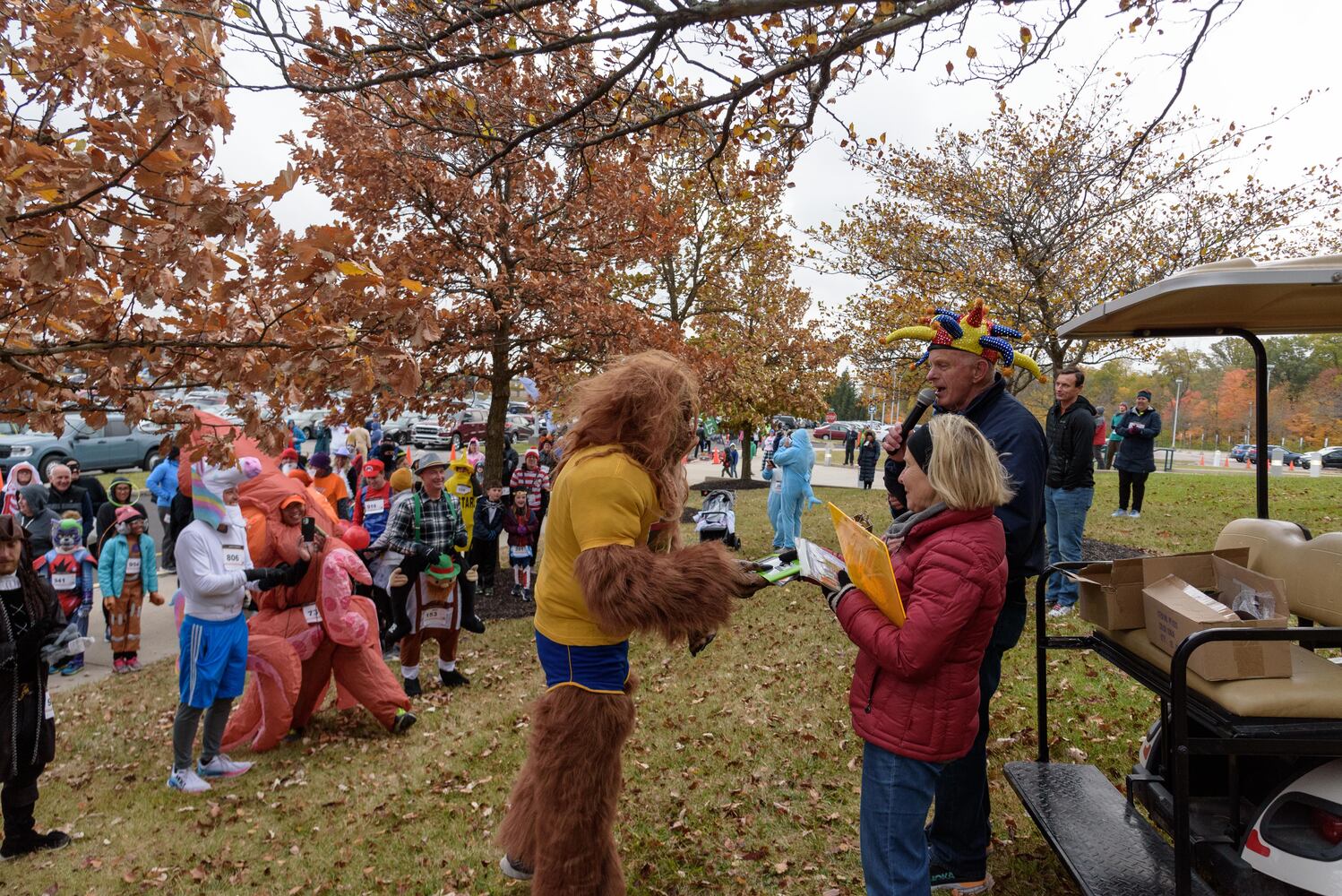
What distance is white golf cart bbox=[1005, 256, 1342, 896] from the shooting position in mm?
2332

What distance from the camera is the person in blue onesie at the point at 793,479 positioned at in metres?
11.2

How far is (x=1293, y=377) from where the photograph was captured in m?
43.3

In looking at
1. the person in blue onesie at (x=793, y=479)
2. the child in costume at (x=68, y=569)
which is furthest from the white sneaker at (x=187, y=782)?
the person in blue onesie at (x=793, y=479)

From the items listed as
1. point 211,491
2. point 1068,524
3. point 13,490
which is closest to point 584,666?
point 211,491

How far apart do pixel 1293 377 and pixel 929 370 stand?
52.6 m

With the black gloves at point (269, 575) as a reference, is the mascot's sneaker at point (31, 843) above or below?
below

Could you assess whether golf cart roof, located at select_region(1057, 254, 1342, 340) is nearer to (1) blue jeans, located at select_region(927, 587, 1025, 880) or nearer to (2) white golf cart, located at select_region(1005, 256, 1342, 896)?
(2) white golf cart, located at select_region(1005, 256, 1342, 896)

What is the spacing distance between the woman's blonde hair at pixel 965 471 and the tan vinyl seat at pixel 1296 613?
35.5 inches

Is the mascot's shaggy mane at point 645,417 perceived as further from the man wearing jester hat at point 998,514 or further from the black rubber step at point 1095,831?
the black rubber step at point 1095,831

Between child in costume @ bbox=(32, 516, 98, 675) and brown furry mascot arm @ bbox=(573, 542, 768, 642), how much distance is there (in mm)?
7816

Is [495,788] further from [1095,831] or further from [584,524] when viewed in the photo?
[1095,831]

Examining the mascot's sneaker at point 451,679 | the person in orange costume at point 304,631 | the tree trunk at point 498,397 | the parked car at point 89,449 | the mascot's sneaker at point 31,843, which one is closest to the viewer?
the mascot's sneaker at point 31,843

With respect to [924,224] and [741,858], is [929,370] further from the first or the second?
[924,224]

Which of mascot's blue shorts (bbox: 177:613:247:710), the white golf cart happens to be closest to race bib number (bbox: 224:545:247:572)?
mascot's blue shorts (bbox: 177:613:247:710)
